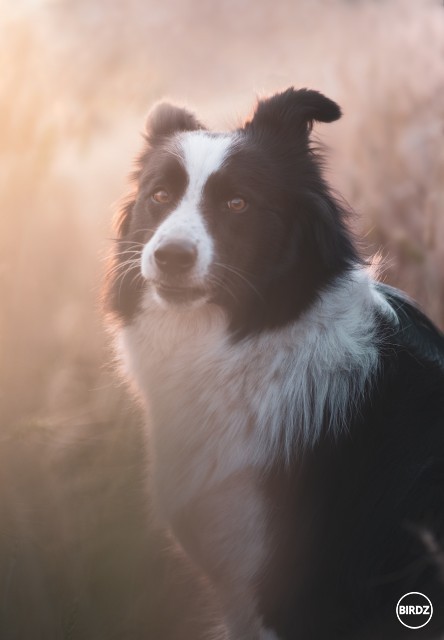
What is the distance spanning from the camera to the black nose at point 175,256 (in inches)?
101

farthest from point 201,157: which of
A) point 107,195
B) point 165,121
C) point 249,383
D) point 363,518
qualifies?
point 107,195

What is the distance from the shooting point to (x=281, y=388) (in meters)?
2.74

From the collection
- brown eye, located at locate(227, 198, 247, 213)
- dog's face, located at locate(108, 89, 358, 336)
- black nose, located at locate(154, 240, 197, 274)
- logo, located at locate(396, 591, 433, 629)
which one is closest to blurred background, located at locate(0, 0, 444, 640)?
dog's face, located at locate(108, 89, 358, 336)

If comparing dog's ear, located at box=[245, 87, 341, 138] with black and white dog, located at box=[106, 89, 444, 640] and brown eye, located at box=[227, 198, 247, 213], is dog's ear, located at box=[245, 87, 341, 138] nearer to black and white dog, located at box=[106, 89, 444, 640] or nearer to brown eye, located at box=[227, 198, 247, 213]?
black and white dog, located at box=[106, 89, 444, 640]

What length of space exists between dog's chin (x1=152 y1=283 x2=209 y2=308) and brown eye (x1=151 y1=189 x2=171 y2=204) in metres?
0.30

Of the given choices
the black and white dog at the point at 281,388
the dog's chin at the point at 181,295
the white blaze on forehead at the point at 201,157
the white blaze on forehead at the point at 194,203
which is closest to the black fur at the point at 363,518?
the black and white dog at the point at 281,388

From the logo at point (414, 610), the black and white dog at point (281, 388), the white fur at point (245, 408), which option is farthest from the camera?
the white fur at point (245, 408)

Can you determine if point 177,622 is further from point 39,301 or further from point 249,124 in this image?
point 249,124

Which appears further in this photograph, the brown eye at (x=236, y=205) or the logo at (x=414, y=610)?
the brown eye at (x=236, y=205)

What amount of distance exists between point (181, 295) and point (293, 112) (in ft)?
2.46

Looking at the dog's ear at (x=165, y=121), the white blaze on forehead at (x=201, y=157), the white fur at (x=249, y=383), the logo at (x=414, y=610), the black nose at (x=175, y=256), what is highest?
the dog's ear at (x=165, y=121)

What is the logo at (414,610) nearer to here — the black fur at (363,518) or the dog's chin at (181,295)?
the black fur at (363,518)

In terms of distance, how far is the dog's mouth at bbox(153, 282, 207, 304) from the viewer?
8.95 feet

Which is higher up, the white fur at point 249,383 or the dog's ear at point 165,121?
the dog's ear at point 165,121
